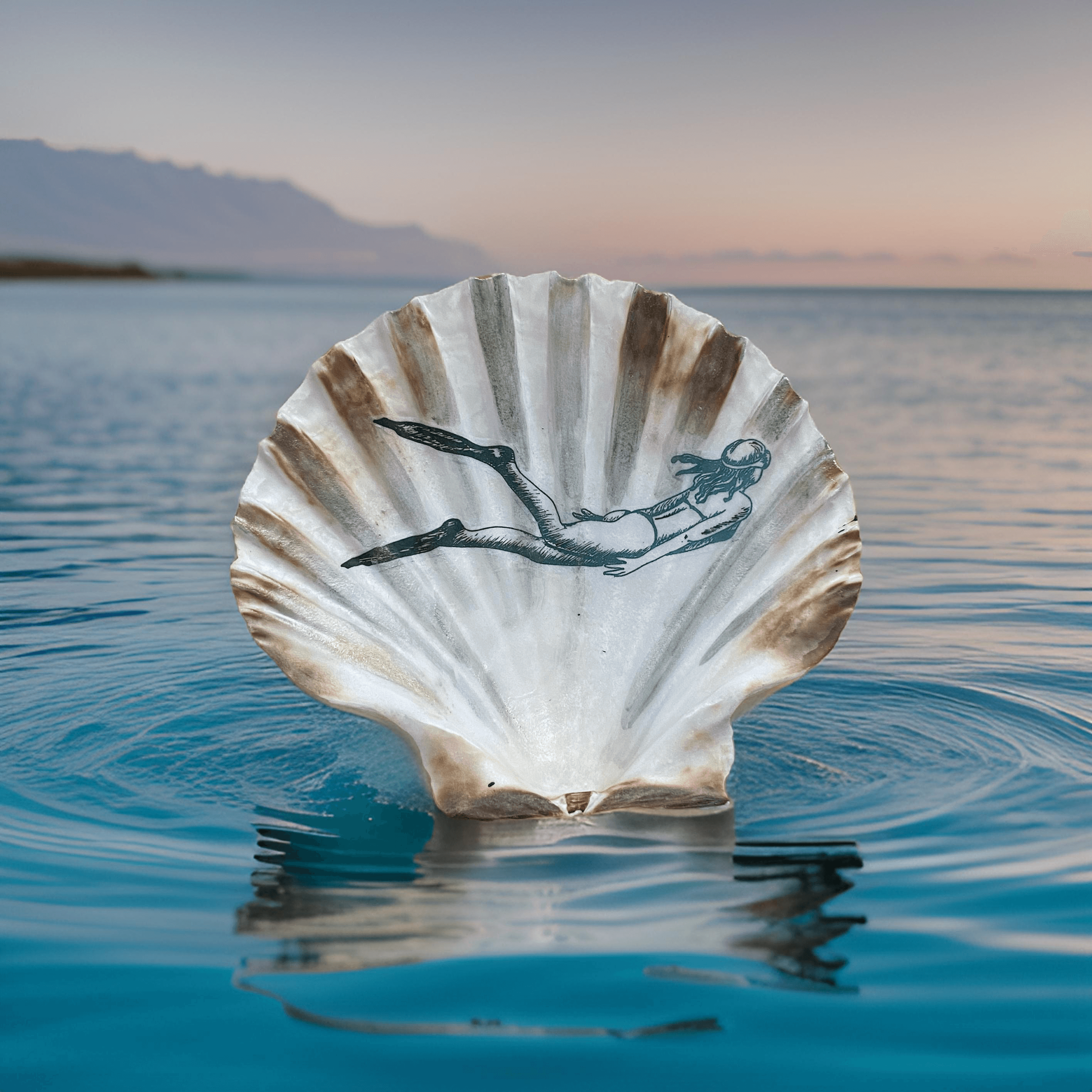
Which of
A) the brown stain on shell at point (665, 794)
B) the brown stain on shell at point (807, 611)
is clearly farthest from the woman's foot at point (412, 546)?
the brown stain on shell at point (665, 794)

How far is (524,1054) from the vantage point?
1975 mm

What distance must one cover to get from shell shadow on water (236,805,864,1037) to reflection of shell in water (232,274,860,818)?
1.28 ft

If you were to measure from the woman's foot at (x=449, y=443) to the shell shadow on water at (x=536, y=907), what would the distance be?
110cm

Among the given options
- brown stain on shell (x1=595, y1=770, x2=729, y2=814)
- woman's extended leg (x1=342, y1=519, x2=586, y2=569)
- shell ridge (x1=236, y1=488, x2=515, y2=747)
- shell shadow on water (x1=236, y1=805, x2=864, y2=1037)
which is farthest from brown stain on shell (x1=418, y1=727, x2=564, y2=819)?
woman's extended leg (x1=342, y1=519, x2=586, y2=569)

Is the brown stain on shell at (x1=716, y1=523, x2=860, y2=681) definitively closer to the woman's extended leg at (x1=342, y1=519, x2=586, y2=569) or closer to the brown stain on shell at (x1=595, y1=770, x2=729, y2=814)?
the brown stain on shell at (x1=595, y1=770, x2=729, y2=814)

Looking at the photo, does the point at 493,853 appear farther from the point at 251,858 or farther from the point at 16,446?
the point at 16,446

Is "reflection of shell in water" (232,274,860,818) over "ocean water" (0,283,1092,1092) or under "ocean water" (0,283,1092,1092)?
over

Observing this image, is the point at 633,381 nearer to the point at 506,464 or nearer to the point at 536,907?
the point at 506,464

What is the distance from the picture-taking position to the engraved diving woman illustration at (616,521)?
11.7 ft

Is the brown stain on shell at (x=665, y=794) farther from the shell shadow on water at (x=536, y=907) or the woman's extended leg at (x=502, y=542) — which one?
the woman's extended leg at (x=502, y=542)

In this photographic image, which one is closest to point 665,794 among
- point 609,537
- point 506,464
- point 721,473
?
point 609,537

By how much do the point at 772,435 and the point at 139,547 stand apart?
434 centimetres

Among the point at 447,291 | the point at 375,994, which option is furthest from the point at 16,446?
the point at 375,994

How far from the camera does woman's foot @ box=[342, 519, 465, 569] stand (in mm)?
3449
